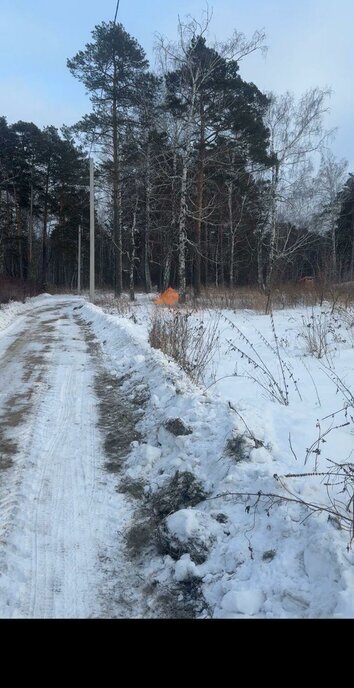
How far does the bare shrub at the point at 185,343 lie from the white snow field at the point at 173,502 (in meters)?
0.36

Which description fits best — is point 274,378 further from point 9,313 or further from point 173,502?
point 9,313

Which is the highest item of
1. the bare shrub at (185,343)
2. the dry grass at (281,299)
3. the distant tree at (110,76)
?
the distant tree at (110,76)

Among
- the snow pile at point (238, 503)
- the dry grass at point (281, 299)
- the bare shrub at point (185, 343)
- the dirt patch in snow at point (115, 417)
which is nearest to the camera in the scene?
the snow pile at point (238, 503)

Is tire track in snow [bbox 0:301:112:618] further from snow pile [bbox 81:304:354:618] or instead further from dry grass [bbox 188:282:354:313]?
dry grass [bbox 188:282:354:313]

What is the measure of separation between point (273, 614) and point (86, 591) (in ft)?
3.47

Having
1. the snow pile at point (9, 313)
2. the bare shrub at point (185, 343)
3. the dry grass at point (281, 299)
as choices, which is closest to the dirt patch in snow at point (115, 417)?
the bare shrub at point (185, 343)

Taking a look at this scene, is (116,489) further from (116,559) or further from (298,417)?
(298,417)

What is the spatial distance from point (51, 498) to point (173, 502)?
3.06 feet

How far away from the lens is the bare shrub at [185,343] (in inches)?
271

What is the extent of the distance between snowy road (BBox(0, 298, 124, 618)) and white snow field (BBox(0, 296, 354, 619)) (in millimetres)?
11

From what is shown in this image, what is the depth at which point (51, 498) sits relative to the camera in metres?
3.66

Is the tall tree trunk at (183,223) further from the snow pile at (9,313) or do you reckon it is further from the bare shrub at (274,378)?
the bare shrub at (274,378)
